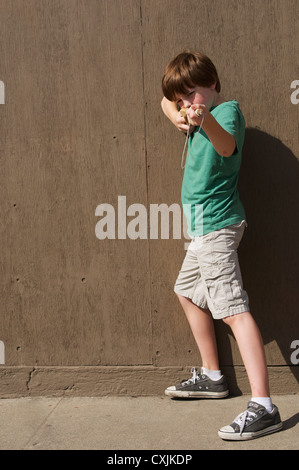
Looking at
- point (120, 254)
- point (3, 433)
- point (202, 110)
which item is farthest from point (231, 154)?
point (3, 433)

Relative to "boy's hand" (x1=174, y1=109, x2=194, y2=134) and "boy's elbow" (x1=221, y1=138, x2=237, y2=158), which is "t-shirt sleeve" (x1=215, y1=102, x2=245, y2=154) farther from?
"boy's hand" (x1=174, y1=109, x2=194, y2=134)

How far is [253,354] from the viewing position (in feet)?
9.52

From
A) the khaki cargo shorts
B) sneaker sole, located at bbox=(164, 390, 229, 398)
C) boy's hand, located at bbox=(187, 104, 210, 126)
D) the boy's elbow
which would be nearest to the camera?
boy's hand, located at bbox=(187, 104, 210, 126)

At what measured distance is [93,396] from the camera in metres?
3.41

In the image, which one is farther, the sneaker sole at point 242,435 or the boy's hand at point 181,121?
the boy's hand at point 181,121

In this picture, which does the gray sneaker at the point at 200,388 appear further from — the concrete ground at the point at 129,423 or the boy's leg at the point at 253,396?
the boy's leg at the point at 253,396

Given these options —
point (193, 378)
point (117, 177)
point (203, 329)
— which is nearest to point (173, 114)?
point (117, 177)

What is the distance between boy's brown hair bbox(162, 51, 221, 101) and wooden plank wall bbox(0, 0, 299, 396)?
26 cm

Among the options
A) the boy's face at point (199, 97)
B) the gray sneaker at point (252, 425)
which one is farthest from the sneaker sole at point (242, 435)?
the boy's face at point (199, 97)

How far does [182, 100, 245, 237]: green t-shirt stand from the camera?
3.00 m

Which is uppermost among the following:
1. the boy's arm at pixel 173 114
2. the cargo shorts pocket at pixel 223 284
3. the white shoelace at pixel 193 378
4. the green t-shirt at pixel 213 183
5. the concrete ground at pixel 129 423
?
the boy's arm at pixel 173 114

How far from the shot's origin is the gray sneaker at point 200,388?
3246 mm

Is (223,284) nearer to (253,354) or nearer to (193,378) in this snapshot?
(253,354)

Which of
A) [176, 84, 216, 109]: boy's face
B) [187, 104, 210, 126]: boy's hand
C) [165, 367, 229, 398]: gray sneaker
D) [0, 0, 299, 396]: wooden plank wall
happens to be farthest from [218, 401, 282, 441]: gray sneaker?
[176, 84, 216, 109]: boy's face
